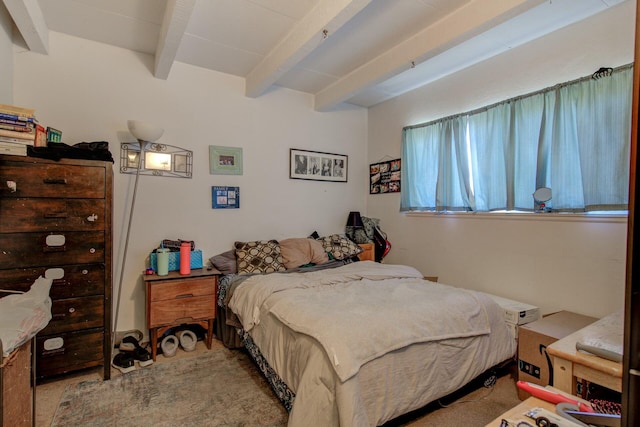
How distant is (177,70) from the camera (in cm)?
300

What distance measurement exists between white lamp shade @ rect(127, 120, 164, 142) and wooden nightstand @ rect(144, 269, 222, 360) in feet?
3.80

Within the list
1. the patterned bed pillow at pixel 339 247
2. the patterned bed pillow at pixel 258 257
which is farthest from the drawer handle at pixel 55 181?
the patterned bed pillow at pixel 339 247

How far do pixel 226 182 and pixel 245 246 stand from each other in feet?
2.41

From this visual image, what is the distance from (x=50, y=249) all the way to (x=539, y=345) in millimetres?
3258

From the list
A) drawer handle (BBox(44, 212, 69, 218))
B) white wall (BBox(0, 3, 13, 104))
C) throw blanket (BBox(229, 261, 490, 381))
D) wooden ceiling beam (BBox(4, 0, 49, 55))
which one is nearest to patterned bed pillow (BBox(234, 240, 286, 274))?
throw blanket (BBox(229, 261, 490, 381))

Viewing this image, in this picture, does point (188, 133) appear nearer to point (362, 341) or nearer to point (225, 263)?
point (225, 263)

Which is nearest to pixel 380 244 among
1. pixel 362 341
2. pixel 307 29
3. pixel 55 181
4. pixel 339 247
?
pixel 339 247

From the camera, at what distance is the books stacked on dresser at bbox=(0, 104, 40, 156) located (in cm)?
194

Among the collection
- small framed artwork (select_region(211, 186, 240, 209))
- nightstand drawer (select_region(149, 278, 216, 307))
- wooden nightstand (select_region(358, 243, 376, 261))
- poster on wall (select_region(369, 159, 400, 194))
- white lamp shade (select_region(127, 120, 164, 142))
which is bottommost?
nightstand drawer (select_region(149, 278, 216, 307))

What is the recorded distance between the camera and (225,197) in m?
3.24

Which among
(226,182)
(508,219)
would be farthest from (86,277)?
(508,219)

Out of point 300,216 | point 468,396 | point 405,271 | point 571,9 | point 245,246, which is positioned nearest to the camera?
point 468,396

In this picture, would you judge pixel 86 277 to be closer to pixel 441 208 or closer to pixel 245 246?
pixel 245 246

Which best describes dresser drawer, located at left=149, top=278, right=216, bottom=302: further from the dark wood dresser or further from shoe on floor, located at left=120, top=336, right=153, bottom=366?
shoe on floor, located at left=120, top=336, right=153, bottom=366
